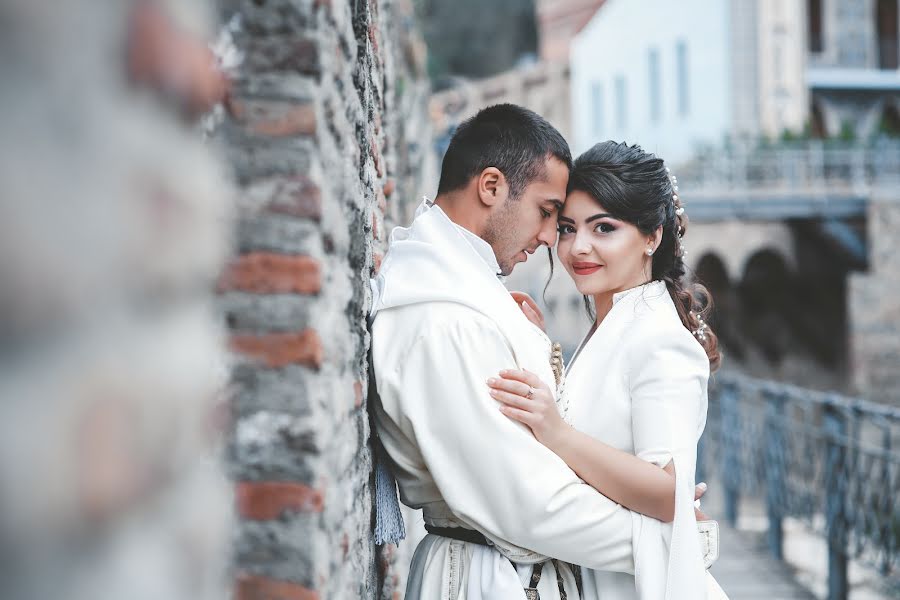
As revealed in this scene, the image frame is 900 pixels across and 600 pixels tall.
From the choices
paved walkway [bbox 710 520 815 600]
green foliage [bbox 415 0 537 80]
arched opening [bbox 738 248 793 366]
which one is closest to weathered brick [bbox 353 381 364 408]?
paved walkway [bbox 710 520 815 600]

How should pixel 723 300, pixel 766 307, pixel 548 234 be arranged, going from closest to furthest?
1. pixel 548 234
2. pixel 766 307
3. pixel 723 300

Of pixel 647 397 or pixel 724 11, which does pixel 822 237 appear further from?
pixel 647 397

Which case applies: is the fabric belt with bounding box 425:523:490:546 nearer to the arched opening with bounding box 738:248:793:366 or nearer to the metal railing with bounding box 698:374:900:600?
the metal railing with bounding box 698:374:900:600

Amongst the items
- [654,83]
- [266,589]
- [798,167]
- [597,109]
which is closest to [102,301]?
[266,589]

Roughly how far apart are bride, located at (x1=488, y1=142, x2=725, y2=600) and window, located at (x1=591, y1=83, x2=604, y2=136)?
85.1 feet

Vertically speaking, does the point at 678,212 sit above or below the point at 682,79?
below

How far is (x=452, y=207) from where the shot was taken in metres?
2.46

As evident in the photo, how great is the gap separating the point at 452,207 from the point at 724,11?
22.6m

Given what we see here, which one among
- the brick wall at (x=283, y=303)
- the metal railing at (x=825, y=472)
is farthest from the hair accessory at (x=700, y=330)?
the metal railing at (x=825, y=472)

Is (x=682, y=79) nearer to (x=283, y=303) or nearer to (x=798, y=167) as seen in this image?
(x=798, y=167)

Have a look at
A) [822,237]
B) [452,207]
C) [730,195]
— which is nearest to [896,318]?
[822,237]

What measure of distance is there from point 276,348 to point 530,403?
74 cm

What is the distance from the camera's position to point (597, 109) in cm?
2811

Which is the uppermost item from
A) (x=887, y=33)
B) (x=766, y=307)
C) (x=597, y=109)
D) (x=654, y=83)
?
(x=887, y=33)
